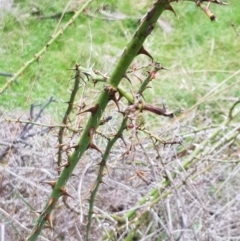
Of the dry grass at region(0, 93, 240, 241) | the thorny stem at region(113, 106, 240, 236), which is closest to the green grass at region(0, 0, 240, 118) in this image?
the dry grass at region(0, 93, 240, 241)

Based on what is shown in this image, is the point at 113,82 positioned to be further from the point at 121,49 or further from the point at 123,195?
the point at 121,49

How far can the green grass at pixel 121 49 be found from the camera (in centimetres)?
310

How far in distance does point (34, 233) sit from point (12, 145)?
0.79 m

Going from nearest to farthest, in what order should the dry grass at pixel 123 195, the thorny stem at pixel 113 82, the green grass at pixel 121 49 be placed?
the thorny stem at pixel 113 82
the dry grass at pixel 123 195
the green grass at pixel 121 49

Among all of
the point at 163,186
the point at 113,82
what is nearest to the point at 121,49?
the point at 163,186

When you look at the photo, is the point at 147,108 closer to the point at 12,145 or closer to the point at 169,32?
the point at 12,145

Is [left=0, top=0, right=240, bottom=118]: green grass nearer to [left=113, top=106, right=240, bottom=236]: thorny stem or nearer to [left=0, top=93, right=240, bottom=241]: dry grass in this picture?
[left=0, top=93, right=240, bottom=241]: dry grass

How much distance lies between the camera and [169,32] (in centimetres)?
362

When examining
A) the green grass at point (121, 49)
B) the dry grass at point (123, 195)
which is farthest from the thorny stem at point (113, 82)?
the green grass at point (121, 49)

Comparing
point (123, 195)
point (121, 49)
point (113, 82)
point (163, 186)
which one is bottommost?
point (123, 195)

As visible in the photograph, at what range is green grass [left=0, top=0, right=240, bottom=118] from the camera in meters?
3.10

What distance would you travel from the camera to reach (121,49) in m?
3.39

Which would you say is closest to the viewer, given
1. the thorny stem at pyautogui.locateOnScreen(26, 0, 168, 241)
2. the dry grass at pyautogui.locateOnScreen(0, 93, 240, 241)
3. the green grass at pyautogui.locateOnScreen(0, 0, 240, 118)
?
the thorny stem at pyautogui.locateOnScreen(26, 0, 168, 241)

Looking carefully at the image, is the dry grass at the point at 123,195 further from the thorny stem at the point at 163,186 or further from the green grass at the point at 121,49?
the green grass at the point at 121,49
